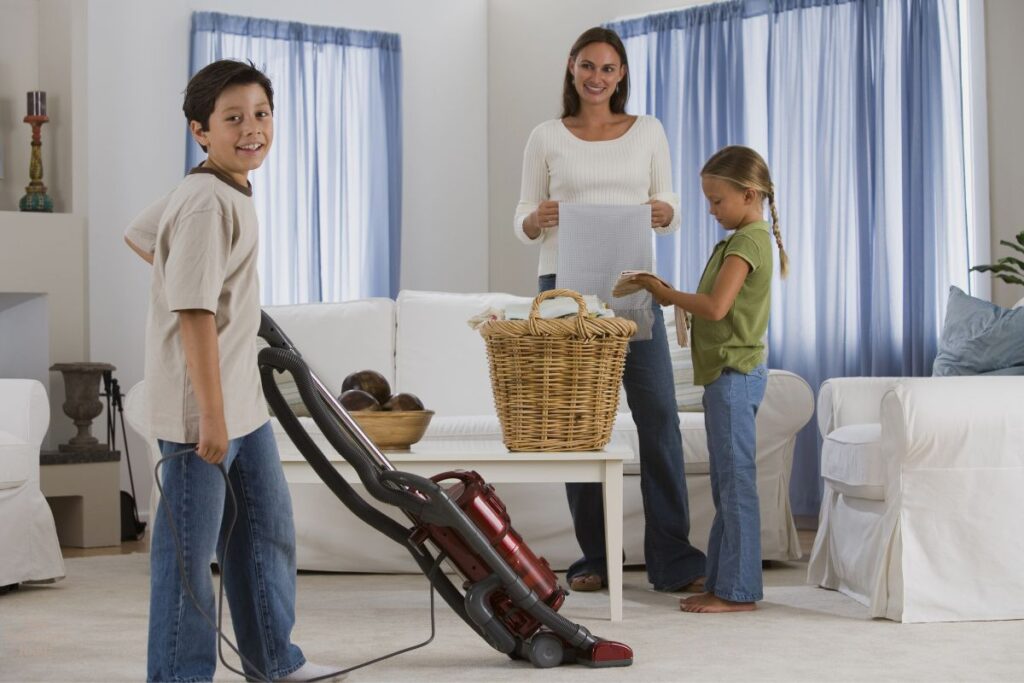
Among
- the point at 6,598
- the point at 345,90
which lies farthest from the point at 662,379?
the point at 345,90

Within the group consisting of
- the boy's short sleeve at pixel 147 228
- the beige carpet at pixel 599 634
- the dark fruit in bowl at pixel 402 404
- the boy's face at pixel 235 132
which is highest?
the boy's face at pixel 235 132

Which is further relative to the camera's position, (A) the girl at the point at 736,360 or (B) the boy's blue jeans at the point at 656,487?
(B) the boy's blue jeans at the point at 656,487

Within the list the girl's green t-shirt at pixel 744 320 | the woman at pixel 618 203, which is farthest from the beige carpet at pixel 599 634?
the girl's green t-shirt at pixel 744 320

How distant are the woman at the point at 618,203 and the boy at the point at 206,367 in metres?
1.32

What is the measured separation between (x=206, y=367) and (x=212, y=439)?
11cm

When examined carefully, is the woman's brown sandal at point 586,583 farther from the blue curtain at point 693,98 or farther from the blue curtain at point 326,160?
the blue curtain at point 326,160

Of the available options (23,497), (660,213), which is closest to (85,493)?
(23,497)

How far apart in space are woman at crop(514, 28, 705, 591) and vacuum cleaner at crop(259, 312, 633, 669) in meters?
1.01

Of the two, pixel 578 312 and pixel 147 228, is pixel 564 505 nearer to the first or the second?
pixel 578 312

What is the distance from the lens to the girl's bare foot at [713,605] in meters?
3.11

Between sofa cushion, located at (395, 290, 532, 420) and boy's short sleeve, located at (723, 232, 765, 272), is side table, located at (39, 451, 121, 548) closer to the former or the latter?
sofa cushion, located at (395, 290, 532, 420)

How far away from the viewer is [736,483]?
3139 millimetres

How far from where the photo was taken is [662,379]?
11.1 feet

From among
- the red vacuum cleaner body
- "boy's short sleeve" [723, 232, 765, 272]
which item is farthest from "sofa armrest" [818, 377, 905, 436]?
the red vacuum cleaner body
